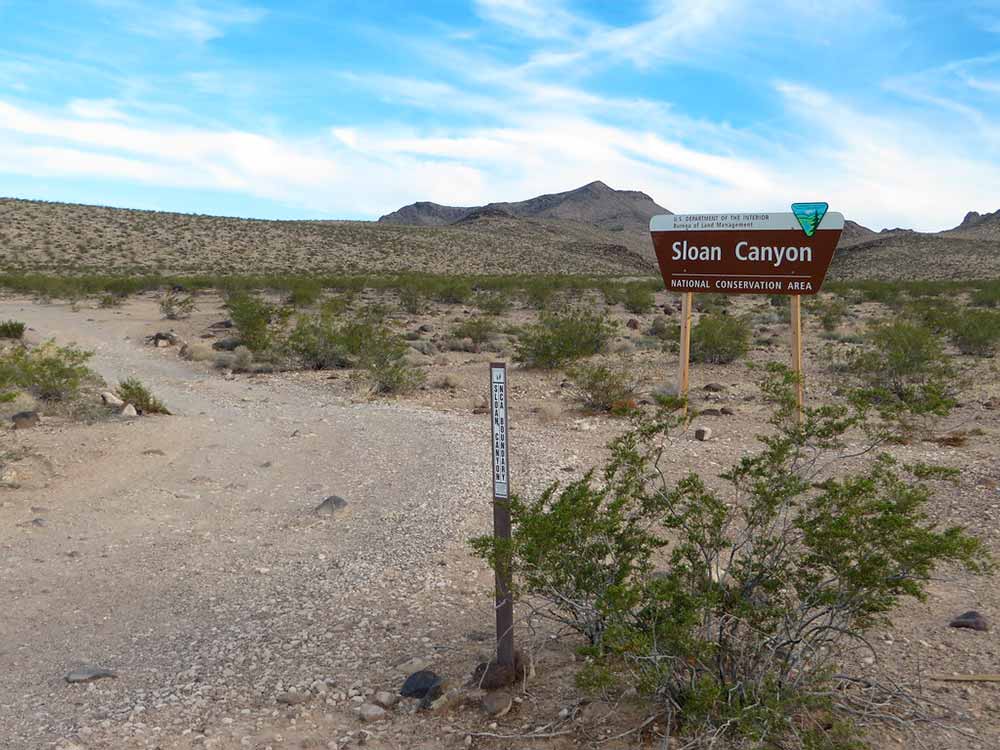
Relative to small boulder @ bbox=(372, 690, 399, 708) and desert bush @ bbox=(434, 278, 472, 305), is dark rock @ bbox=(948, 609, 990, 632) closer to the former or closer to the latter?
small boulder @ bbox=(372, 690, 399, 708)

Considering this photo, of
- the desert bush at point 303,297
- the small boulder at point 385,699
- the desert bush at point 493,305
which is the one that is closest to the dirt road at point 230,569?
the small boulder at point 385,699

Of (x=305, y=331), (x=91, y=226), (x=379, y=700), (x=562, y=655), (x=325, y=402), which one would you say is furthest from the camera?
(x=91, y=226)

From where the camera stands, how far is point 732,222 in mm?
10625

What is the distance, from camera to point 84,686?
16.2ft

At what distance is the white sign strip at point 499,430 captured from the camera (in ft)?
13.8

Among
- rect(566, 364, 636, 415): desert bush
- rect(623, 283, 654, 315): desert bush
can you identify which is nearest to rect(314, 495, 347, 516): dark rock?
rect(566, 364, 636, 415): desert bush

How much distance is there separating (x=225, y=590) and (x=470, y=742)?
117 inches

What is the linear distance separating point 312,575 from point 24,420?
6552 millimetres

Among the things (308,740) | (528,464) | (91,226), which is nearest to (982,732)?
(308,740)

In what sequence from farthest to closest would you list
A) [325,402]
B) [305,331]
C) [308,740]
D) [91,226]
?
[91,226]
[305,331]
[325,402]
[308,740]

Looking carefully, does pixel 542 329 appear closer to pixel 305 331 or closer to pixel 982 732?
pixel 305 331

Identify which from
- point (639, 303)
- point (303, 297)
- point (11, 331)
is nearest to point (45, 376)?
point (11, 331)

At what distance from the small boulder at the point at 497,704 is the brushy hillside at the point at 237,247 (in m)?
51.4

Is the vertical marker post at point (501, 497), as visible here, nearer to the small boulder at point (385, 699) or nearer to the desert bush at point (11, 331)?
the small boulder at point (385, 699)
